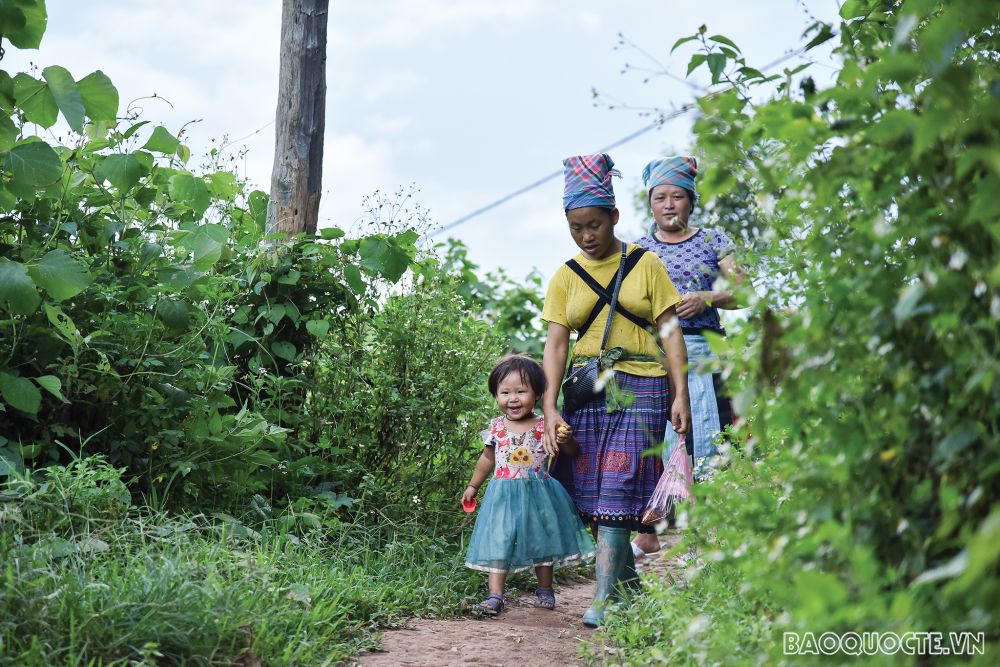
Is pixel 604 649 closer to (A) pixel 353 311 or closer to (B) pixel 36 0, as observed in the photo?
(A) pixel 353 311

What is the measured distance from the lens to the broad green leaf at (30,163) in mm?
3484

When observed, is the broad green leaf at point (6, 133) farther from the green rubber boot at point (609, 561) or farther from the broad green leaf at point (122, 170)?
the green rubber boot at point (609, 561)

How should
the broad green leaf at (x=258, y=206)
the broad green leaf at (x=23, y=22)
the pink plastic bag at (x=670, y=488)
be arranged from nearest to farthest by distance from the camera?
1. the broad green leaf at (x=23, y=22)
2. the pink plastic bag at (x=670, y=488)
3. the broad green leaf at (x=258, y=206)

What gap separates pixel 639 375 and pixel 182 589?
199cm

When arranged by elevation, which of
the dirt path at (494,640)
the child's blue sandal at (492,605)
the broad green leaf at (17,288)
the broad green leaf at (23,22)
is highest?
the broad green leaf at (23,22)

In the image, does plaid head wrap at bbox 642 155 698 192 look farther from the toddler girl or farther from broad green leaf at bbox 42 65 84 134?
broad green leaf at bbox 42 65 84 134

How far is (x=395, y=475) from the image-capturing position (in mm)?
5172

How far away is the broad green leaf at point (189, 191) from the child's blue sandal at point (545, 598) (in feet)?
7.51

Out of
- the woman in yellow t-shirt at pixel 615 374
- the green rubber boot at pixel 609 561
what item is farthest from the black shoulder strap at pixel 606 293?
the green rubber boot at pixel 609 561

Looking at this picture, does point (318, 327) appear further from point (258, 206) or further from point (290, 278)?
point (258, 206)

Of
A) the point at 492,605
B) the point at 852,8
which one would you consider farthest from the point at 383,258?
the point at 852,8

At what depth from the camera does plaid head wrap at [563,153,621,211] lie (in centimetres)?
404

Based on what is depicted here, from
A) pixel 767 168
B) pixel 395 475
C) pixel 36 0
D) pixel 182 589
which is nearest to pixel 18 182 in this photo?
pixel 36 0

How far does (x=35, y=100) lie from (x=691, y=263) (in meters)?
3.01
